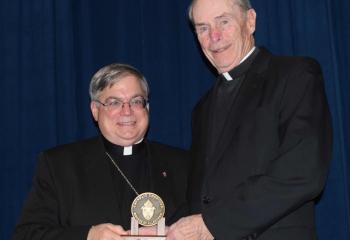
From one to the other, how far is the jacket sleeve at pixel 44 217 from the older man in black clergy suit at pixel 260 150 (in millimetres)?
575

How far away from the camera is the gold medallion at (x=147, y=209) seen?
2.62 meters

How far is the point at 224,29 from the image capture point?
2.65 meters

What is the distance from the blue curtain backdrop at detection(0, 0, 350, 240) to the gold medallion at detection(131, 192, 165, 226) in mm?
1174

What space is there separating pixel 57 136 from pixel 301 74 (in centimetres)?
210

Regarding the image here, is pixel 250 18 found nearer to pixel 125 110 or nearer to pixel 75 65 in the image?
pixel 125 110

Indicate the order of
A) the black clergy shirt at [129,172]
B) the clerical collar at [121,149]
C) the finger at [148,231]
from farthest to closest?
the clerical collar at [121,149] < the black clergy shirt at [129,172] < the finger at [148,231]

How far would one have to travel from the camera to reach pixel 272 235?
2234 mm

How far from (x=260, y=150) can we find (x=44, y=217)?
116cm

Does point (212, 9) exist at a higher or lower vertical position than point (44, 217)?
higher

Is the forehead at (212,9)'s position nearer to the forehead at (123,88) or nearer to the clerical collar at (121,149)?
the forehead at (123,88)

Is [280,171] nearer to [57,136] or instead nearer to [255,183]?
[255,183]

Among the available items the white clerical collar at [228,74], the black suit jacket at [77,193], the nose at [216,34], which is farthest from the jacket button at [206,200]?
the nose at [216,34]

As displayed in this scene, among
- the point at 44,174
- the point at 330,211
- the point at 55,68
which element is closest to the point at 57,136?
the point at 55,68

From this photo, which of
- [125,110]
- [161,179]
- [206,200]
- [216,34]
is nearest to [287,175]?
[206,200]
